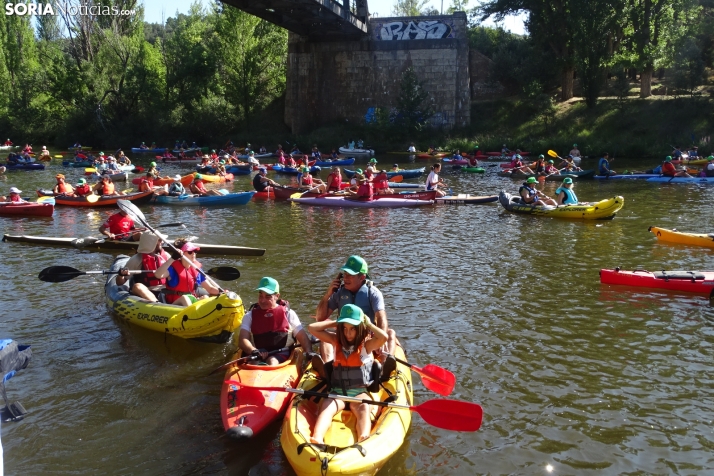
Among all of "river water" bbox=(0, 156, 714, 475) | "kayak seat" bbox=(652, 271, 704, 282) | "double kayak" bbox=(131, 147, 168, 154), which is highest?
"double kayak" bbox=(131, 147, 168, 154)

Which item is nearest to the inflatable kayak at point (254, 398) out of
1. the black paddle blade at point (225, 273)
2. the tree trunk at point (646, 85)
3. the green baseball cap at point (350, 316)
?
the green baseball cap at point (350, 316)

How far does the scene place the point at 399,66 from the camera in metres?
40.7

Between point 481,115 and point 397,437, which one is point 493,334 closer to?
point 397,437

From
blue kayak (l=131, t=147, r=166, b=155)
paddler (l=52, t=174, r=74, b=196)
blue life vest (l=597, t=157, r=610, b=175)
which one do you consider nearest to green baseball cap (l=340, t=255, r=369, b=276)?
paddler (l=52, t=174, r=74, b=196)

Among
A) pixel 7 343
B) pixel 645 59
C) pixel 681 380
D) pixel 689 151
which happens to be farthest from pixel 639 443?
pixel 645 59

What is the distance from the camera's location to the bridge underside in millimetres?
28250

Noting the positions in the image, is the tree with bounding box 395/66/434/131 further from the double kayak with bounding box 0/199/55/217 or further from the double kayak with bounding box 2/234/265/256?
the double kayak with bounding box 2/234/265/256

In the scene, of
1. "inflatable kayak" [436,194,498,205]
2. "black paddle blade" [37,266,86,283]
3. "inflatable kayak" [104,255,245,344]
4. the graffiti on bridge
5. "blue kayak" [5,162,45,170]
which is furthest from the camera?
the graffiti on bridge

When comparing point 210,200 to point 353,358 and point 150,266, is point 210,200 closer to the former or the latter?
point 150,266

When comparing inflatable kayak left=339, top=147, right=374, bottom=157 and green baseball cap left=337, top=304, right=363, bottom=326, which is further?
inflatable kayak left=339, top=147, right=374, bottom=157

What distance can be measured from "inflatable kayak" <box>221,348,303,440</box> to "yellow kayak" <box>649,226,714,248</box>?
9.38 metres

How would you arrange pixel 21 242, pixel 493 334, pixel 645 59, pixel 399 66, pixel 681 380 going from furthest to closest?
pixel 399 66 < pixel 645 59 < pixel 21 242 < pixel 493 334 < pixel 681 380

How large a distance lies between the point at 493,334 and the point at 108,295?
5.41 m

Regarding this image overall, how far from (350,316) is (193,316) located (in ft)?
9.26
